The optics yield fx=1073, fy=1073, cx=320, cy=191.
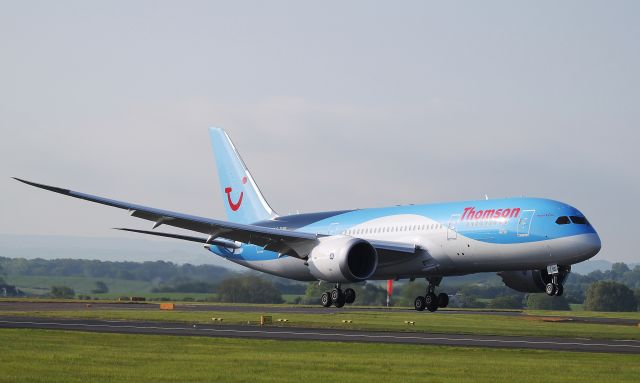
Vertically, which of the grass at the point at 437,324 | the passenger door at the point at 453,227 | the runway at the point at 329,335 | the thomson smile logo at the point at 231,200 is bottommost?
the runway at the point at 329,335

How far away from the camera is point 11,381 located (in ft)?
92.0

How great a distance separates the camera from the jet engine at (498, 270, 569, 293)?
188 feet

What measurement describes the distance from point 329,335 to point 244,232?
916cm

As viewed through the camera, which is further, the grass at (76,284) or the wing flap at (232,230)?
the grass at (76,284)

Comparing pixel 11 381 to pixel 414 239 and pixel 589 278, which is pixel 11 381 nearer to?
pixel 414 239

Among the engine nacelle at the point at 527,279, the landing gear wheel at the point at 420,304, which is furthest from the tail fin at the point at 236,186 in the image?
the engine nacelle at the point at 527,279

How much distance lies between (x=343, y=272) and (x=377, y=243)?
2919 mm

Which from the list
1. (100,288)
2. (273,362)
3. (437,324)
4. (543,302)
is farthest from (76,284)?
(273,362)

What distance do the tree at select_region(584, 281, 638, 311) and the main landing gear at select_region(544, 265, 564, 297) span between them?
222 ft

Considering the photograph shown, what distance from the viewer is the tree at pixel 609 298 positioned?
386ft

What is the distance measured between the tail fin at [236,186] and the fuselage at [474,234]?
9021mm

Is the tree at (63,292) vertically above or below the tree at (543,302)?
below

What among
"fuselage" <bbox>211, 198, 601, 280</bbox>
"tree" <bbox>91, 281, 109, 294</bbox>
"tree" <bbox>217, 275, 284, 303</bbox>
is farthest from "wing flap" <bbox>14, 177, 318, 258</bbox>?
"tree" <bbox>91, 281, 109, 294</bbox>

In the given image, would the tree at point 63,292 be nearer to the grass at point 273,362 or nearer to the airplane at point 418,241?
the airplane at point 418,241
